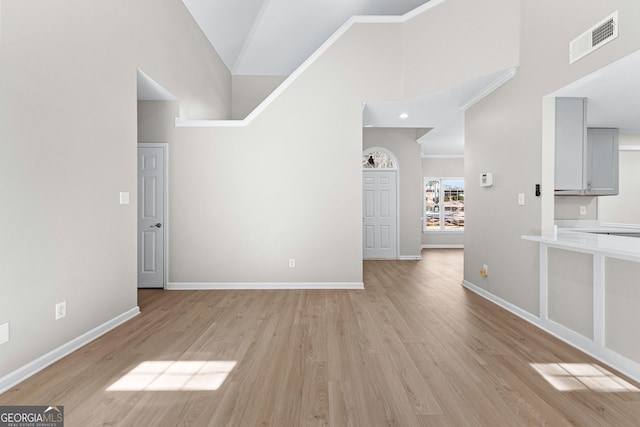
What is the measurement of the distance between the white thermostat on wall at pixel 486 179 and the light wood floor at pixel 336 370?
61.1 inches

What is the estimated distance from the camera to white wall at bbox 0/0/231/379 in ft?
6.57

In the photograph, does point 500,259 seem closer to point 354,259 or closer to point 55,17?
point 354,259

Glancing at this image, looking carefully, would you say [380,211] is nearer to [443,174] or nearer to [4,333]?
[443,174]

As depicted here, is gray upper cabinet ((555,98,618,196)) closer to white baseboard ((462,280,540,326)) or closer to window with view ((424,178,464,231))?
white baseboard ((462,280,540,326))

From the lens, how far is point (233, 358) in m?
2.34

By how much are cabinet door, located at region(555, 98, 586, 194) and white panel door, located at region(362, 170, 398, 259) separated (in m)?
4.01

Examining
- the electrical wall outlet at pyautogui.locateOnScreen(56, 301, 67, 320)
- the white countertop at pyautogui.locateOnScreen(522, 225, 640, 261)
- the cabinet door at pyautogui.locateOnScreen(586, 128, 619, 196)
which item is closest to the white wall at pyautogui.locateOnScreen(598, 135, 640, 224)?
the cabinet door at pyautogui.locateOnScreen(586, 128, 619, 196)

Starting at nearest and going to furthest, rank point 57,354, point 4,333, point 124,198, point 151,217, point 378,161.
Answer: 1. point 4,333
2. point 57,354
3. point 124,198
4. point 151,217
5. point 378,161

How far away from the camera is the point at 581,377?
2.08 m

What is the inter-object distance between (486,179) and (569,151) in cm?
90

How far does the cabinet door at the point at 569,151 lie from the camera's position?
3096 mm

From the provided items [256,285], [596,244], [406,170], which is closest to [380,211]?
[406,170]

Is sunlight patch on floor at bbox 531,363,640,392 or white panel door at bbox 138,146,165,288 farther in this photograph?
white panel door at bbox 138,146,165,288

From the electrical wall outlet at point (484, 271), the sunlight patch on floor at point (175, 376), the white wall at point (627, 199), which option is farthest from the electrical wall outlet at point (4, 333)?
the white wall at point (627, 199)
